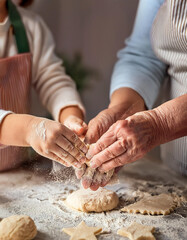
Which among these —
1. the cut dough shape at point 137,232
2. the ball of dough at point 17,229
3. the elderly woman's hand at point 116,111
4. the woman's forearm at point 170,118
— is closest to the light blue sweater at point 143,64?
the elderly woman's hand at point 116,111

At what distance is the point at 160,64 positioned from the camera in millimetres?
1315

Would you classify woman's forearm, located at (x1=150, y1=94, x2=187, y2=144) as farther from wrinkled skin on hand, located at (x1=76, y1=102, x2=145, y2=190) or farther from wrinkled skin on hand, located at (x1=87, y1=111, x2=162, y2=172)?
wrinkled skin on hand, located at (x1=76, y1=102, x2=145, y2=190)

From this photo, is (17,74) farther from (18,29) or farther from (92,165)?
(92,165)

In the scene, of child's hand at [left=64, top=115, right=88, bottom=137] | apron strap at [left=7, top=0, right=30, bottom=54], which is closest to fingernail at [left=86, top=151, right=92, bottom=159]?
child's hand at [left=64, top=115, right=88, bottom=137]

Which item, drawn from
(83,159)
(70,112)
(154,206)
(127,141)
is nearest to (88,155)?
(83,159)

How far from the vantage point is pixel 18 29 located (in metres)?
1.34

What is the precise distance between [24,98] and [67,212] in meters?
0.52

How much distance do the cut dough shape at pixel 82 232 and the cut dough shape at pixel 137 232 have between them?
0.06 meters

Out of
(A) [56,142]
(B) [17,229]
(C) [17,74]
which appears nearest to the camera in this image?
(B) [17,229]

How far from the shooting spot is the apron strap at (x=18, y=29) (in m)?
1.33

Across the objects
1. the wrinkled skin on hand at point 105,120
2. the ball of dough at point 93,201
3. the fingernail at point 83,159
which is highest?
the wrinkled skin on hand at point 105,120

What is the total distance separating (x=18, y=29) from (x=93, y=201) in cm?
70

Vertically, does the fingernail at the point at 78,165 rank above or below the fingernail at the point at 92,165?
below

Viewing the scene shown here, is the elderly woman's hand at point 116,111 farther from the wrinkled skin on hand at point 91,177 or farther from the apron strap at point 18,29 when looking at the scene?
the apron strap at point 18,29
